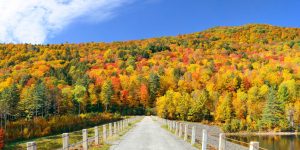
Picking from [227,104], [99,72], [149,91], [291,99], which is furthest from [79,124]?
[99,72]

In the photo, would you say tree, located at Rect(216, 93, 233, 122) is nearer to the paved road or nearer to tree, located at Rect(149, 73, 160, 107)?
tree, located at Rect(149, 73, 160, 107)

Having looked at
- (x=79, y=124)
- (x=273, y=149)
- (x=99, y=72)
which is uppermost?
(x=99, y=72)

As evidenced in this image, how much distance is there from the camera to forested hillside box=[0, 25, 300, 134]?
96125mm

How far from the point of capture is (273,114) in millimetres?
92250

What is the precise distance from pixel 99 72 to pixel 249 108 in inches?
3147

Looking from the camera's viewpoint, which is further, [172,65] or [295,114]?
[172,65]

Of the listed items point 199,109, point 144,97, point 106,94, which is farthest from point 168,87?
point 199,109

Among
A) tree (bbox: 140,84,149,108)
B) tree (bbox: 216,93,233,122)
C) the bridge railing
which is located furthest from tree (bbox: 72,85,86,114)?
the bridge railing

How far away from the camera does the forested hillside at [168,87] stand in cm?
9612

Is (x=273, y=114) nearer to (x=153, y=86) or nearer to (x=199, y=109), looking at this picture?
(x=199, y=109)

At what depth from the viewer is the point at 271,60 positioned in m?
167

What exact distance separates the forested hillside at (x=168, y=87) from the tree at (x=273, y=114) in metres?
0.26

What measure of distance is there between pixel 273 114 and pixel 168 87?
59.7 meters

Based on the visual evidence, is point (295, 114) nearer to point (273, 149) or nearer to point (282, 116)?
point (282, 116)
